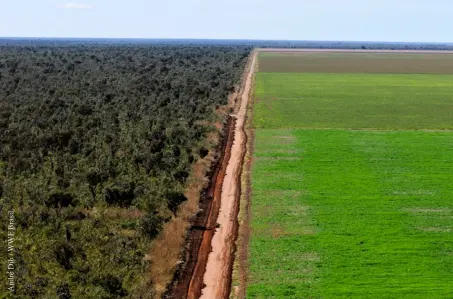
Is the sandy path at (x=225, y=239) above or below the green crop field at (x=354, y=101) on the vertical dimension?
below

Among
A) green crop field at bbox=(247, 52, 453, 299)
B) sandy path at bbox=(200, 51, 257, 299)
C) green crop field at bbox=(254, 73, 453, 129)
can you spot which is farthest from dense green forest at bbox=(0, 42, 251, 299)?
green crop field at bbox=(254, 73, 453, 129)

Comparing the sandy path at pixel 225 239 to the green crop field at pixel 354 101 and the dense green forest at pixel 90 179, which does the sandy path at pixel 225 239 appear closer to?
→ the dense green forest at pixel 90 179

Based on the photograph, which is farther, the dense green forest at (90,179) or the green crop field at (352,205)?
the green crop field at (352,205)

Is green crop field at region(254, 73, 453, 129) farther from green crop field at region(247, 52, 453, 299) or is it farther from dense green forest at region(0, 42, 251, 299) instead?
dense green forest at region(0, 42, 251, 299)

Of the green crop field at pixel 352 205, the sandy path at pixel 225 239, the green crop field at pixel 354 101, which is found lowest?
the sandy path at pixel 225 239

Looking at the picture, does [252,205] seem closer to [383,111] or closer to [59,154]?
[59,154]

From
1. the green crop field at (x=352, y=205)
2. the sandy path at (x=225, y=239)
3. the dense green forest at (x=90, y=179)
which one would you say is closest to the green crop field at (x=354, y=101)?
the green crop field at (x=352, y=205)

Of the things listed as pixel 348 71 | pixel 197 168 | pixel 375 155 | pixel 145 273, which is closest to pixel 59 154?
pixel 197 168
